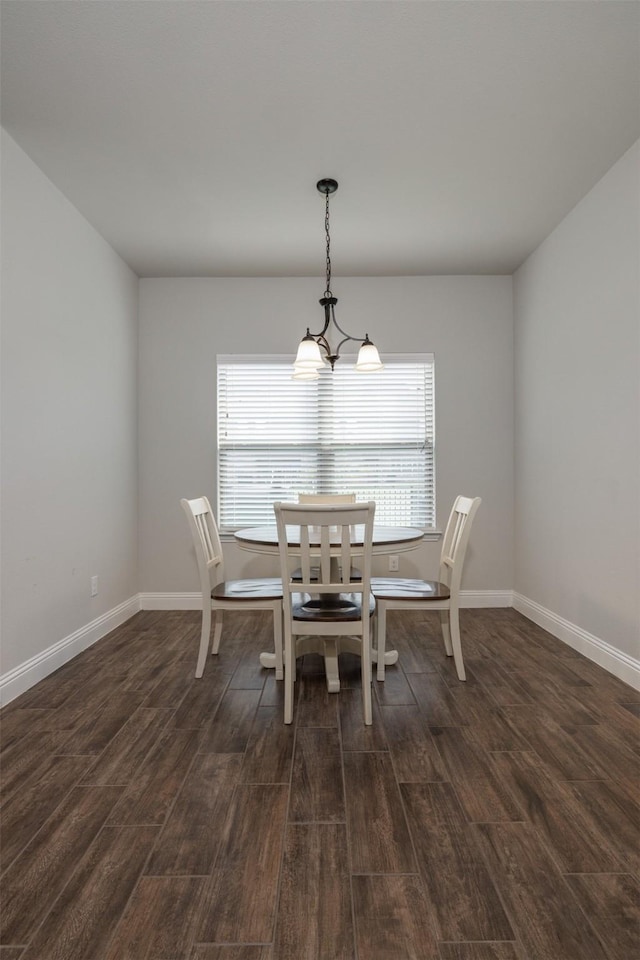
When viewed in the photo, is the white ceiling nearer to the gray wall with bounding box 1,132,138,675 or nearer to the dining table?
the gray wall with bounding box 1,132,138,675

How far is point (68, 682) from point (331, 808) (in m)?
1.78

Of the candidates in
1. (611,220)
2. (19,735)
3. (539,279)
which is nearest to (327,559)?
(19,735)

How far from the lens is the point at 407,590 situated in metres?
2.83

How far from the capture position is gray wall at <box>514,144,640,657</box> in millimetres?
2805

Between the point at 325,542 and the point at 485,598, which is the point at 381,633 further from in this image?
the point at 485,598

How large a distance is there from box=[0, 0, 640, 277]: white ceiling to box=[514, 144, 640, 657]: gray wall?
12.8 inches

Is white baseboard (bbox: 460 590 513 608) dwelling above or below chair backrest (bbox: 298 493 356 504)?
below

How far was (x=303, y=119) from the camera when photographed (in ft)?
8.36

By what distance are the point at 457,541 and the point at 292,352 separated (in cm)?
230

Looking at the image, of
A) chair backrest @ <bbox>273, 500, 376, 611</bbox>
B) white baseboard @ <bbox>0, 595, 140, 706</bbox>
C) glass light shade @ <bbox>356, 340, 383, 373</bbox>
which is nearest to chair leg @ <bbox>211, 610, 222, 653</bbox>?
white baseboard @ <bbox>0, 595, 140, 706</bbox>

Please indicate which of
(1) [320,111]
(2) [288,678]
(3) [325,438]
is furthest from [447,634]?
(1) [320,111]

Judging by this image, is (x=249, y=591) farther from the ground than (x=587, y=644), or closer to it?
farther from the ground

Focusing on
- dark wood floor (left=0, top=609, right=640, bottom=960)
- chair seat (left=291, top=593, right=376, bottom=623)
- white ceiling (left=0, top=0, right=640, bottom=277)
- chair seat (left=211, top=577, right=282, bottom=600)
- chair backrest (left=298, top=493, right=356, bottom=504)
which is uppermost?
white ceiling (left=0, top=0, right=640, bottom=277)

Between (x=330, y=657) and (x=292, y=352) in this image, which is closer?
(x=330, y=657)
